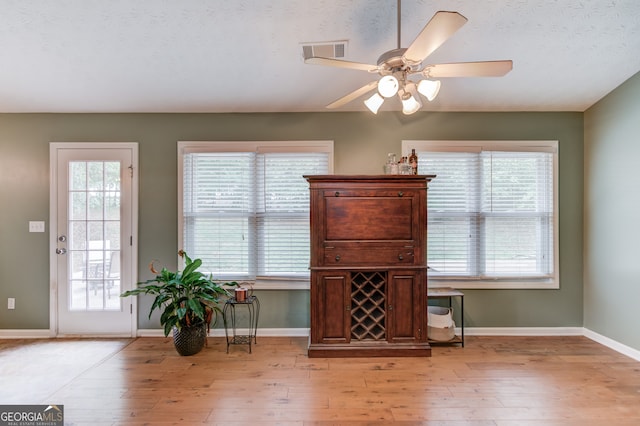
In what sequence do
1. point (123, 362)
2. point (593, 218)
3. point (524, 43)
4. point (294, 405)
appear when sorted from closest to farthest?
point (294, 405) < point (524, 43) < point (123, 362) < point (593, 218)

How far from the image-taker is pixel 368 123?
367 cm

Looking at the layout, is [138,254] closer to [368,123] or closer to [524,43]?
[368,123]

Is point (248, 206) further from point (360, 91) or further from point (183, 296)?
point (360, 91)

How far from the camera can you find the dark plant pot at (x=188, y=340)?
312cm

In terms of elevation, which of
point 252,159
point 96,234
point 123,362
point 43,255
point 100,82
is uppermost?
point 100,82

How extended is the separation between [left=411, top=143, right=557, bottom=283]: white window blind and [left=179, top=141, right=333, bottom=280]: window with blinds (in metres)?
1.33

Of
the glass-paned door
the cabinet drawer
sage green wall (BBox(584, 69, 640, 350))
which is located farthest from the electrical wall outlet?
sage green wall (BBox(584, 69, 640, 350))

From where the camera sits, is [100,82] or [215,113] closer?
[100,82]

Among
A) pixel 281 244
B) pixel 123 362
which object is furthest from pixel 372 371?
pixel 123 362

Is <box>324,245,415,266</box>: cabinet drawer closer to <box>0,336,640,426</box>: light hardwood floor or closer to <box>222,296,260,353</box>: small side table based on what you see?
<box>0,336,640,426</box>: light hardwood floor

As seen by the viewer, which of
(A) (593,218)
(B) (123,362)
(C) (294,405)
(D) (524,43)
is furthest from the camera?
(A) (593,218)

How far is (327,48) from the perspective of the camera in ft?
8.72

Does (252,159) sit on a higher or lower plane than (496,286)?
higher

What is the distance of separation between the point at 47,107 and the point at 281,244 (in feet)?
9.40
